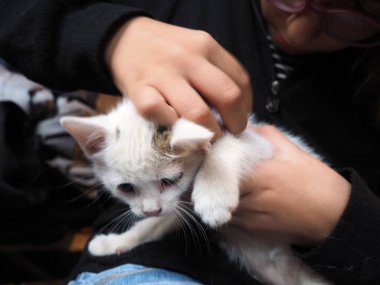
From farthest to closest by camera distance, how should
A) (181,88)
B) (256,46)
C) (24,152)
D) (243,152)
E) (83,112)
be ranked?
(83,112)
(24,152)
(256,46)
(243,152)
(181,88)

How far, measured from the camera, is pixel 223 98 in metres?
0.65

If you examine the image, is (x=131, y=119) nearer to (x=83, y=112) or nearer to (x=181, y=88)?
(x=181, y=88)

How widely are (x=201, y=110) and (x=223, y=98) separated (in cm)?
4

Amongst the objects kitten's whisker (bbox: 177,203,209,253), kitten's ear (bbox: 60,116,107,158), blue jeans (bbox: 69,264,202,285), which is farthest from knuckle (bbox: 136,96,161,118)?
blue jeans (bbox: 69,264,202,285)

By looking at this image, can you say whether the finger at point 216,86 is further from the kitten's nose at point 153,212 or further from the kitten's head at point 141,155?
the kitten's nose at point 153,212

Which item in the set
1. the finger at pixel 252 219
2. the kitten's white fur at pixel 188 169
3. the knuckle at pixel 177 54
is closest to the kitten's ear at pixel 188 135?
the kitten's white fur at pixel 188 169

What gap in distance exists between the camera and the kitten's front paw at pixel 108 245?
89cm

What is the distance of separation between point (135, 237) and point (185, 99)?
0.42 m

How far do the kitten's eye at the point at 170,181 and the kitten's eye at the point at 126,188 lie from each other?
0.23 feet

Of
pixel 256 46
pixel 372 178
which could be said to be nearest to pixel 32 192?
pixel 256 46

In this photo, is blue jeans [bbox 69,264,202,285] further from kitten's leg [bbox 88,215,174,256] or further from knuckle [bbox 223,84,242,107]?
knuckle [bbox 223,84,242,107]

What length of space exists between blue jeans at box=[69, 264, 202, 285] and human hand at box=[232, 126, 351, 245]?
177 millimetres

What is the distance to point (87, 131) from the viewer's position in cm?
70

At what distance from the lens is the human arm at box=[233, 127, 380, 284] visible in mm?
753
